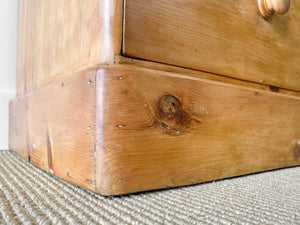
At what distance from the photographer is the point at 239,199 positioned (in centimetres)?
38

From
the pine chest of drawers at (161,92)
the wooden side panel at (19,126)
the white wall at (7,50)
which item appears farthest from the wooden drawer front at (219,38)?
the white wall at (7,50)

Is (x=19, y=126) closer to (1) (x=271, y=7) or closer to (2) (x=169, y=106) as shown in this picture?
(2) (x=169, y=106)

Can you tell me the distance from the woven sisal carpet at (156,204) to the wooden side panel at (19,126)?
21 centimetres

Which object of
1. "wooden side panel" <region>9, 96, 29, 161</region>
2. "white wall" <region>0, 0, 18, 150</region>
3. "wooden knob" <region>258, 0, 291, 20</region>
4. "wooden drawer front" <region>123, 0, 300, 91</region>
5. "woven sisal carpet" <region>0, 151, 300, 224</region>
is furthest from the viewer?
"white wall" <region>0, 0, 18, 150</region>

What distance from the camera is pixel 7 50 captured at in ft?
2.98

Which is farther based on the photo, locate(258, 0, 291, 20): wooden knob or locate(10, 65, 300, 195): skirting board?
locate(258, 0, 291, 20): wooden knob

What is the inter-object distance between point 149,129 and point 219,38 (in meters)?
0.25

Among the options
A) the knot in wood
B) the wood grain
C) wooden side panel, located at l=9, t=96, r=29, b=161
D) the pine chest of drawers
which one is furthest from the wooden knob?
wooden side panel, located at l=9, t=96, r=29, b=161

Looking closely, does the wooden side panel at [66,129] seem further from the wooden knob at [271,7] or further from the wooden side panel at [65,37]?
the wooden knob at [271,7]

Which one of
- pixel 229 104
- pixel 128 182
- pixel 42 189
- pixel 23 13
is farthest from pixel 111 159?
pixel 23 13

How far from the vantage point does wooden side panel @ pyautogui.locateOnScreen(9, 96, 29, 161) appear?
677 millimetres

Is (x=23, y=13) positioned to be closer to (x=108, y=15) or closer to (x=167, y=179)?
(x=108, y=15)

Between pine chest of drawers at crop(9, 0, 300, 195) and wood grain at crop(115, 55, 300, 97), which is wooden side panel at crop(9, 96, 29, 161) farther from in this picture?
wood grain at crop(115, 55, 300, 97)

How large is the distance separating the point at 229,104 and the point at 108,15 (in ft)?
0.92
